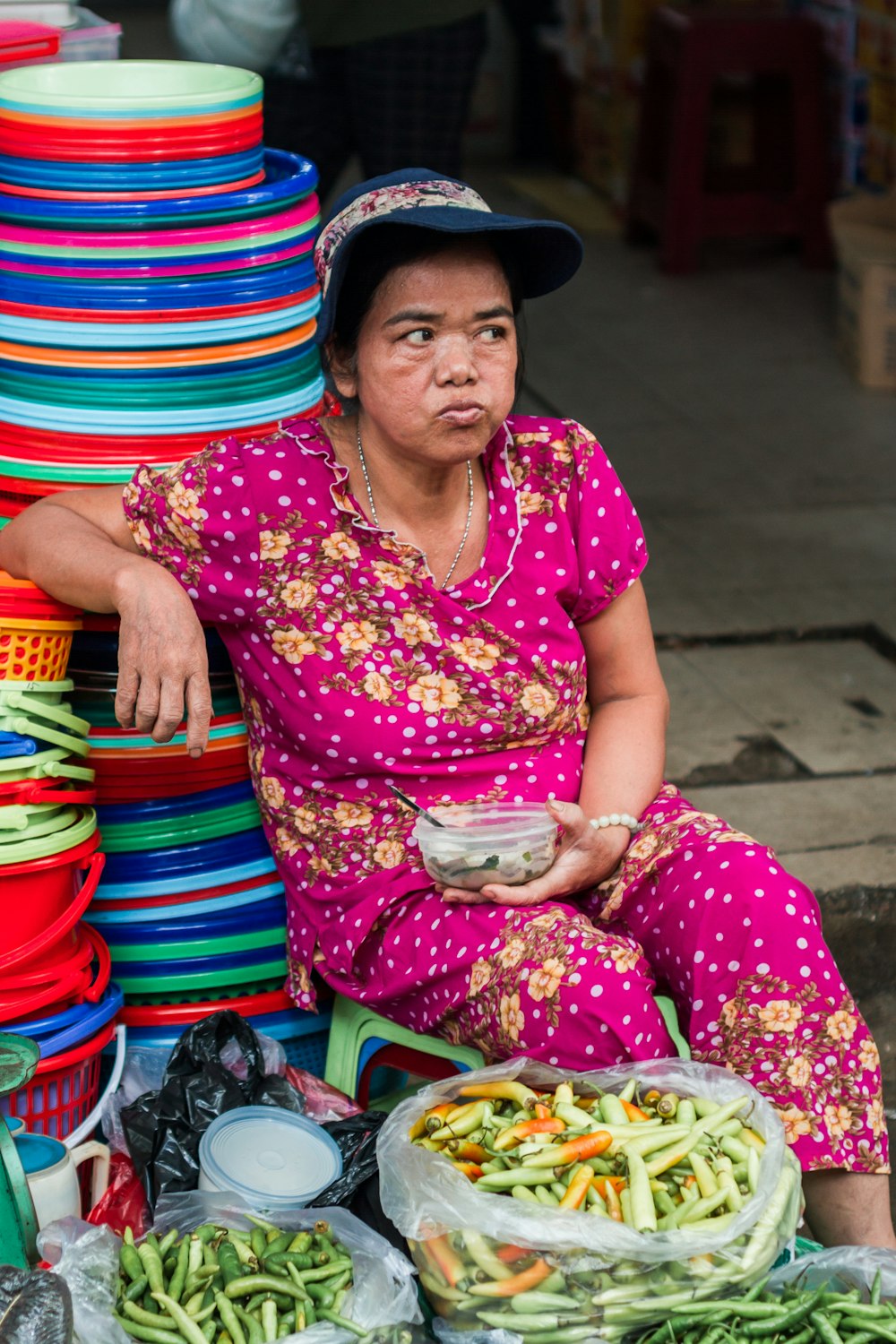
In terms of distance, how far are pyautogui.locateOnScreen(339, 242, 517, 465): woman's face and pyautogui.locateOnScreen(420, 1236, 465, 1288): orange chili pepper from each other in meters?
1.01

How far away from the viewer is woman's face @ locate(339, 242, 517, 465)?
7.45ft

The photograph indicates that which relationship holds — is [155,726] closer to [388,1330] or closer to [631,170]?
[388,1330]

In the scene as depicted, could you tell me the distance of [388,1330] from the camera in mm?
1906

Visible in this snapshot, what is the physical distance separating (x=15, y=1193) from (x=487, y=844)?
0.71 metres

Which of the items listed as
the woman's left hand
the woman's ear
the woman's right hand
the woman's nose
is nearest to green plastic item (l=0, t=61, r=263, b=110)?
the woman's ear

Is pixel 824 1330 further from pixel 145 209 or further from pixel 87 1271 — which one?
pixel 145 209

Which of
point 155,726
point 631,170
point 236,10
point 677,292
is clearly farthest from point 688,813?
point 631,170

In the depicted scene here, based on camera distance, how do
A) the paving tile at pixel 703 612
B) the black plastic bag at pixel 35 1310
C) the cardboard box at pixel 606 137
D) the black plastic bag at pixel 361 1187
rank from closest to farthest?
the black plastic bag at pixel 35 1310, the black plastic bag at pixel 361 1187, the paving tile at pixel 703 612, the cardboard box at pixel 606 137

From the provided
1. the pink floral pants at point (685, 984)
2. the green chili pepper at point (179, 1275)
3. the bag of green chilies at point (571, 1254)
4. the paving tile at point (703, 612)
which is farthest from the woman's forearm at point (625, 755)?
the paving tile at point (703, 612)

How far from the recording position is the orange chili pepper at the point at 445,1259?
1896mm

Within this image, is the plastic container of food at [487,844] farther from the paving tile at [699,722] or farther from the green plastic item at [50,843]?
the paving tile at [699,722]

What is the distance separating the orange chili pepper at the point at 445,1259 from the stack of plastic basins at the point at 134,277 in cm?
114

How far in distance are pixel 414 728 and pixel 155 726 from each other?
1.19ft

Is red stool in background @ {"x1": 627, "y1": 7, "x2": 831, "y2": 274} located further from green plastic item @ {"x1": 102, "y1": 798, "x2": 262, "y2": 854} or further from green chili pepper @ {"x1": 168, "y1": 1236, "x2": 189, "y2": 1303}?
green chili pepper @ {"x1": 168, "y1": 1236, "x2": 189, "y2": 1303}
